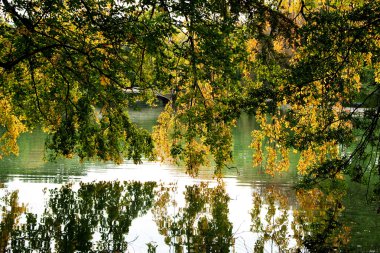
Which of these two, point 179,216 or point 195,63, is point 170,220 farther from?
point 195,63

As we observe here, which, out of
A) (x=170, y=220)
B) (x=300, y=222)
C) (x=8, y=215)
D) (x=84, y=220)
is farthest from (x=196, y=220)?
(x=8, y=215)

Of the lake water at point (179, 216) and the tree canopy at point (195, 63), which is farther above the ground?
the tree canopy at point (195, 63)

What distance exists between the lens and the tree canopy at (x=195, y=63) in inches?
327

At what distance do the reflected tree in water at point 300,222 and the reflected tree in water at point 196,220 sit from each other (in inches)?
29.5

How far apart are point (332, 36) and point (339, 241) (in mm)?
4102

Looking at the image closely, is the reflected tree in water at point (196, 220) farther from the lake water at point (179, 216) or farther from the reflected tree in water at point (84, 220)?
the reflected tree in water at point (84, 220)

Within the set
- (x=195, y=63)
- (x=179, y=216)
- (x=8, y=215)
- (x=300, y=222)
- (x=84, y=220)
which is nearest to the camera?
(x=195, y=63)

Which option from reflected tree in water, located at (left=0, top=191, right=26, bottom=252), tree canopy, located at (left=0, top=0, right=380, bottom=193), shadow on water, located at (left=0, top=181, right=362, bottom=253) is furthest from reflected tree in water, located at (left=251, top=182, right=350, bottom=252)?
reflected tree in water, located at (left=0, top=191, right=26, bottom=252)

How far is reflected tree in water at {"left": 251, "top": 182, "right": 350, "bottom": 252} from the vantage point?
8836 mm

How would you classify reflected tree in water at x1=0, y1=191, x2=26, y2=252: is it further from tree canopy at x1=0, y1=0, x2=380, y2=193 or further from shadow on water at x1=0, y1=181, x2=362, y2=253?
tree canopy at x1=0, y1=0, x2=380, y2=193

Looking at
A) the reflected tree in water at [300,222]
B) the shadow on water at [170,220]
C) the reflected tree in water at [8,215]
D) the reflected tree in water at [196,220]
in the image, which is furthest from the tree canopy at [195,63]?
the reflected tree in water at [8,215]

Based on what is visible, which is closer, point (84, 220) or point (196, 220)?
point (84, 220)

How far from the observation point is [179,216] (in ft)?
42.9

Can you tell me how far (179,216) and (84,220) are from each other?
2332mm
